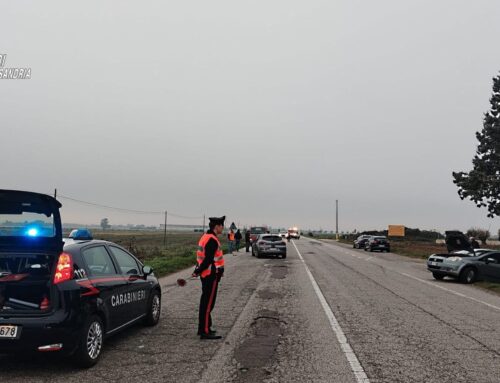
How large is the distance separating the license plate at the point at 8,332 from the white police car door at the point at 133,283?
1856mm

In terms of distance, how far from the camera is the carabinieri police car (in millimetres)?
5015

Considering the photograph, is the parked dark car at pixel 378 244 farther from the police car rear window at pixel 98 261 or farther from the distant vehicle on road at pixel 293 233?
the distant vehicle on road at pixel 293 233

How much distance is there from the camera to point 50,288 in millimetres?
5191

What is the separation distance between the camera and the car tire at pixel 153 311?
7789mm

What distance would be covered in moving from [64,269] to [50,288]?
255 mm

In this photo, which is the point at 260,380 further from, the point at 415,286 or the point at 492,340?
the point at 415,286

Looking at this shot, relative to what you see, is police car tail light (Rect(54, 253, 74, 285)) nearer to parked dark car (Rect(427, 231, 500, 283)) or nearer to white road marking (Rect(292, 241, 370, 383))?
white road marking (Rect(292, 241, 370, 383))

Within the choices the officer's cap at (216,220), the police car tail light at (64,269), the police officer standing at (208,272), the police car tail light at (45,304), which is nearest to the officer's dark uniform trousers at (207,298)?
the police officer standing at (208,272)

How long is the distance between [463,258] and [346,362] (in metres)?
13.3

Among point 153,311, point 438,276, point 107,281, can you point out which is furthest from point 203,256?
point 438,276

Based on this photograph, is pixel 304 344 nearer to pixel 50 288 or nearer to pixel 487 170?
pixel 50 288

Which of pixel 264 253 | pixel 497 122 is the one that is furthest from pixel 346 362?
pixel 497 122

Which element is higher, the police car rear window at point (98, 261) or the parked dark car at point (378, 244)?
the police car rear window at point (98, 261)

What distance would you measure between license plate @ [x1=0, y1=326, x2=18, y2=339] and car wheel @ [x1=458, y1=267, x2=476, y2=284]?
52.0ft
